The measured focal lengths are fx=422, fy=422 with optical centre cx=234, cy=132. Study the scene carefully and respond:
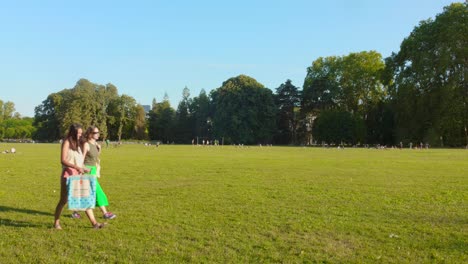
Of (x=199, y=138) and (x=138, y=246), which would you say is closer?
(x=138, y=246)

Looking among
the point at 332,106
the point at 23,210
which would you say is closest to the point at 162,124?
the point at 332,106

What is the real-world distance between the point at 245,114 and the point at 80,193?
3010 inches

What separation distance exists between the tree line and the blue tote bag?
2182 inches

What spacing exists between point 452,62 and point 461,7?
7.80 meters

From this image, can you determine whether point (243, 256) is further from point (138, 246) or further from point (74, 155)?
point (74, 155)

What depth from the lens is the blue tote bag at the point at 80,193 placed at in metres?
7.05

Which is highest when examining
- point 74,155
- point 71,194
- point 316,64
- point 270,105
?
point 316,64

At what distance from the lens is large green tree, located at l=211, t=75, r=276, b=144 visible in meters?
83.1

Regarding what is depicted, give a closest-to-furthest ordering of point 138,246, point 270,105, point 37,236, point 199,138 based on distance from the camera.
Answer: point 138,246
point 37,236
point 270,105
point 199,138

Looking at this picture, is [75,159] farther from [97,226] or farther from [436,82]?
[436,82]

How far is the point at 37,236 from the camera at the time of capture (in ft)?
22.4

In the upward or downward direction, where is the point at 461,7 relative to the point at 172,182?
upward

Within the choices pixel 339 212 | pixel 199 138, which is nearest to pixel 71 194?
pixel 339 212

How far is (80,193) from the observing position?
7.14 metres
